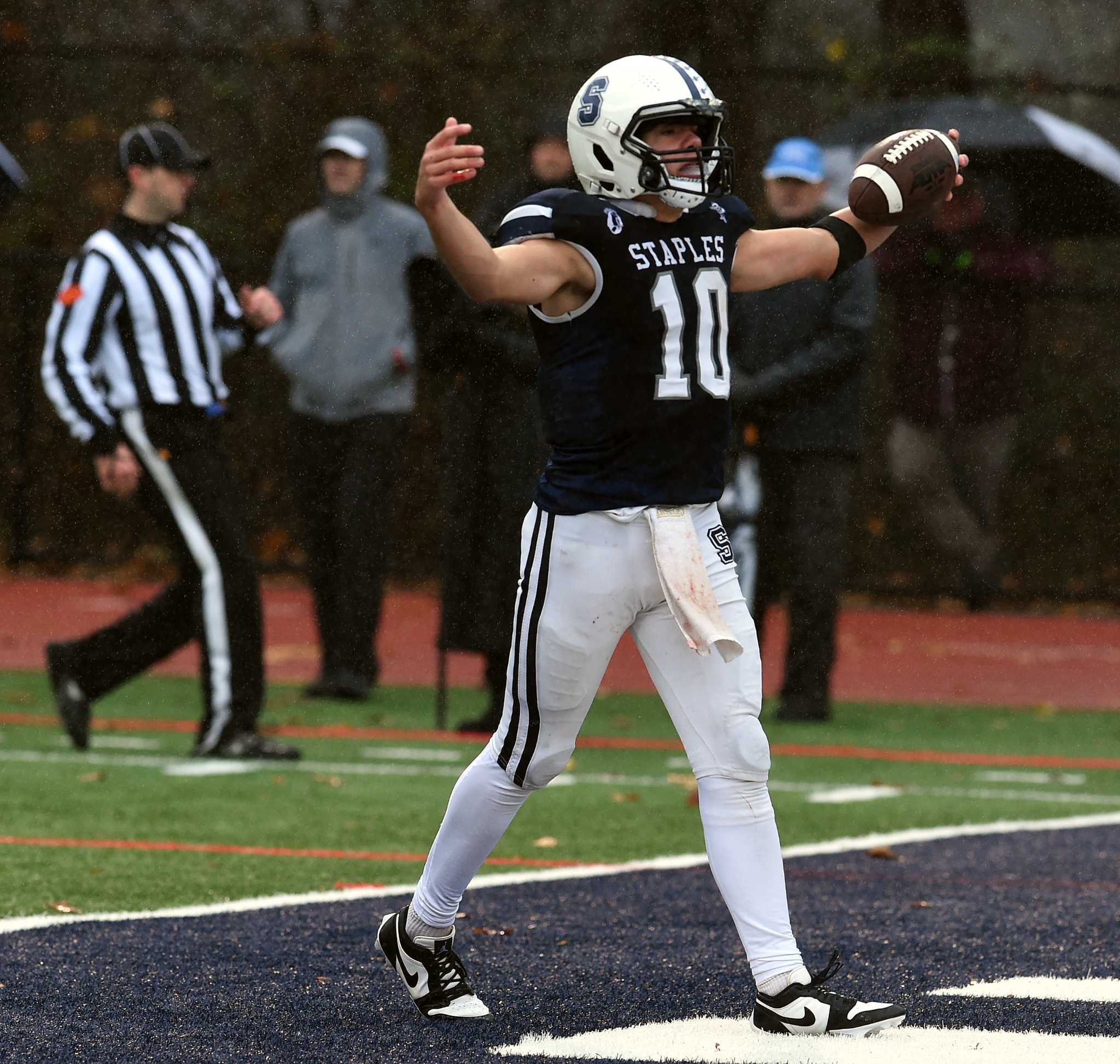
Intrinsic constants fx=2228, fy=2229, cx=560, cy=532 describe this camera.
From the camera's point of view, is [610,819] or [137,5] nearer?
[610,819]

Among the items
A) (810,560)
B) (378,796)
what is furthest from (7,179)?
(378,796)

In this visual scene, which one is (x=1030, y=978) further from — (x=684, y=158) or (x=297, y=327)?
(x=297, y=327)

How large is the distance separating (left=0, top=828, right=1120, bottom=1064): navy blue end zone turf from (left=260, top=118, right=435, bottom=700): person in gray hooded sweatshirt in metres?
4.53

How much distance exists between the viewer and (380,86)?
16.5 m


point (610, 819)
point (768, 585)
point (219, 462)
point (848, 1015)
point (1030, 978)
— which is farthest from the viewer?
point (768, 585)

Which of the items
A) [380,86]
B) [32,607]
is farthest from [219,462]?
[380,86]

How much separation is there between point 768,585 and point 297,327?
2537 mm

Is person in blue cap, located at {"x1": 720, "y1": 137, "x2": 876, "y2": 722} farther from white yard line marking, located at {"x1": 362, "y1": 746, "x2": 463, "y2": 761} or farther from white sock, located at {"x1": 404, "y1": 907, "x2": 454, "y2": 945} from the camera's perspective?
white sock, located at {"x1": 404, "y1": 907, "x2": 454, "y2": 945}

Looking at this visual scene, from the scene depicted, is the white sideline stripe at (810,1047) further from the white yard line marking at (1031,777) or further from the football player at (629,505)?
the white yard line marking at (1031,777)

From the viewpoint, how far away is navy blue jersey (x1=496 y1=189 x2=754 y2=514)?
4258 mm

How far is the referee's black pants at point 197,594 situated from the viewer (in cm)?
787

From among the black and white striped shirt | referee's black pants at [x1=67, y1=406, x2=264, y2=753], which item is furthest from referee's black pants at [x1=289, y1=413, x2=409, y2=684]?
the black and white striped shirt

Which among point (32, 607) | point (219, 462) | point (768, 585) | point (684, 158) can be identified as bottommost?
point (32, 607)

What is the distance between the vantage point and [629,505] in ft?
14.0
